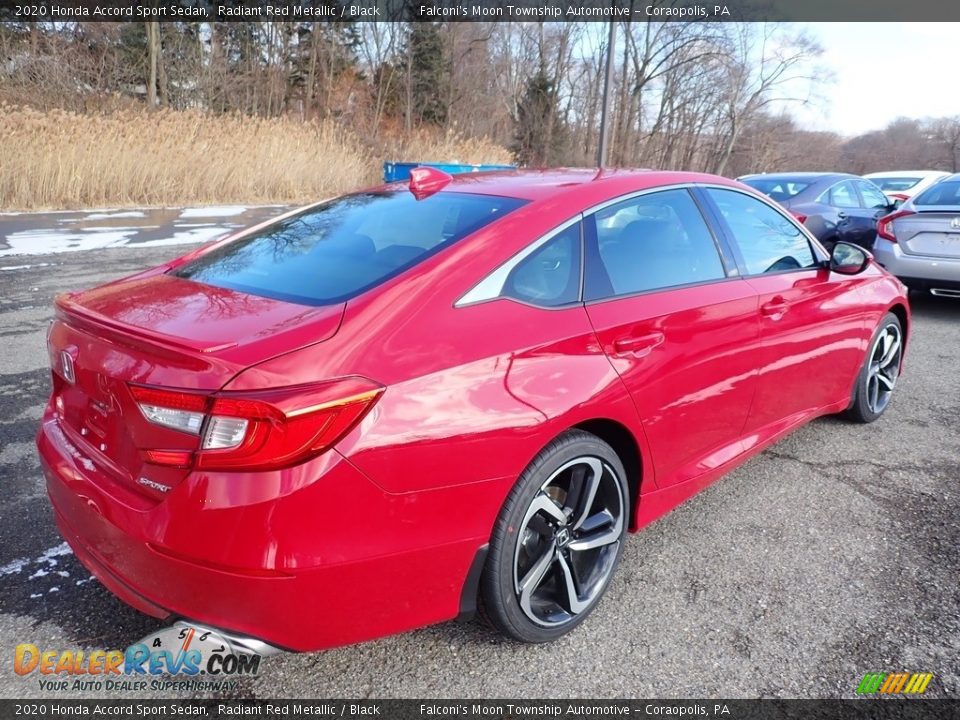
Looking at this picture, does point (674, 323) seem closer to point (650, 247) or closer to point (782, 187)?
point (650, 247)

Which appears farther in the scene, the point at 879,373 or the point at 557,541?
the point at 879,373

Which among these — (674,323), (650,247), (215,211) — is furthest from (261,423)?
(215,211)

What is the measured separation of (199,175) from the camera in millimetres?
15406

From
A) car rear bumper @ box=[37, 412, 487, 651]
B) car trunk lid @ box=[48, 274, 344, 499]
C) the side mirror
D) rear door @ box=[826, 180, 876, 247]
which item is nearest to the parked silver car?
rear door @ box=[826, 180, 876, 247]

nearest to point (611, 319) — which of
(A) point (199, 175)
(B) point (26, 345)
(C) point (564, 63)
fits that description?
(B) point (26, 345)

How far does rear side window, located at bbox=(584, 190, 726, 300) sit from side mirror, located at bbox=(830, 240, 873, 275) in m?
1.06

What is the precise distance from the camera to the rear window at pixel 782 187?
9.15m

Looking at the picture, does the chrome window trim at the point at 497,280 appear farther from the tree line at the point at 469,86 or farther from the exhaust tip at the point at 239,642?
the tree line at the point at 469,86

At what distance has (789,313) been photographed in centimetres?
328

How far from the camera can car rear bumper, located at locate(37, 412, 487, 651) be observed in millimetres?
1713

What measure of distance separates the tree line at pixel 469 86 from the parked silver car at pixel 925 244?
16.3 meters

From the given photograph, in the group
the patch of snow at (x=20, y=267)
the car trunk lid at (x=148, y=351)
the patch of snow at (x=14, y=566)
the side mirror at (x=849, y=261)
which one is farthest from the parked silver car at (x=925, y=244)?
the patch of snow at (x=20, y=267)

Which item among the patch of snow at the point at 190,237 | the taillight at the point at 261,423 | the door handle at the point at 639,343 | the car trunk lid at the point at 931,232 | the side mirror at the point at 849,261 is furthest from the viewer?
the patch of snow at the point at 190,237

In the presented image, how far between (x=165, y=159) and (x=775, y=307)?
1427 cm
